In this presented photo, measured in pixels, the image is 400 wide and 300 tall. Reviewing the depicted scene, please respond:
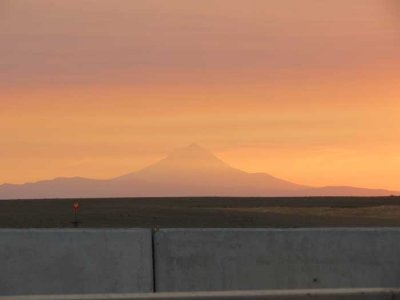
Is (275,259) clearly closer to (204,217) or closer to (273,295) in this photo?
(273,295)

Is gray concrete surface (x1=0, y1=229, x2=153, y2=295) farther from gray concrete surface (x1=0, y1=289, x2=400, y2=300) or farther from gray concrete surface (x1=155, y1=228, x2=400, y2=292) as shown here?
gray concrete surface (x1=0, y1=289, x2=400, y2=300)

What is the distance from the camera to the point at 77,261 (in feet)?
28.4

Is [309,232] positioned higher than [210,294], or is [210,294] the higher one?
[309,232]

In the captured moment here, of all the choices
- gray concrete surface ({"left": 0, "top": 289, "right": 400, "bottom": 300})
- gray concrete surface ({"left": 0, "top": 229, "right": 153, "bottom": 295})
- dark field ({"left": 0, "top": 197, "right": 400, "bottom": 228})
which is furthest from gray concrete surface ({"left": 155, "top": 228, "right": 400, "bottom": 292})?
dark field ({"left": 0, "top": 197, "right": 400, "bottom": 228})

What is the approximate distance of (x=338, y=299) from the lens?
18.4 feet

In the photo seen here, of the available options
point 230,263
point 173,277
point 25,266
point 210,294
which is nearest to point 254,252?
point 230,263

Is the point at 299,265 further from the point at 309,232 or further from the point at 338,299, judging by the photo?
the point at 338,299

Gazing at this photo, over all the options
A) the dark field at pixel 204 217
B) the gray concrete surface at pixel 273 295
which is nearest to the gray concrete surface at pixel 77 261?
the gray concrete surface at pixel 273 295

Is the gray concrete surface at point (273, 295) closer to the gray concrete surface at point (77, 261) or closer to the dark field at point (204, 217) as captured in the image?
the gray concrete surface at point (77, 261)

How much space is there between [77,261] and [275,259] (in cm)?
238

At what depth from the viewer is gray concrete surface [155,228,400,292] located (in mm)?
8727

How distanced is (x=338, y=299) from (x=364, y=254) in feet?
11.1

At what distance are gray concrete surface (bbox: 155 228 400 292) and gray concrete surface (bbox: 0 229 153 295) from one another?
265mm

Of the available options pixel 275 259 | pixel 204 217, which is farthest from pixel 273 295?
pixel 204 217
